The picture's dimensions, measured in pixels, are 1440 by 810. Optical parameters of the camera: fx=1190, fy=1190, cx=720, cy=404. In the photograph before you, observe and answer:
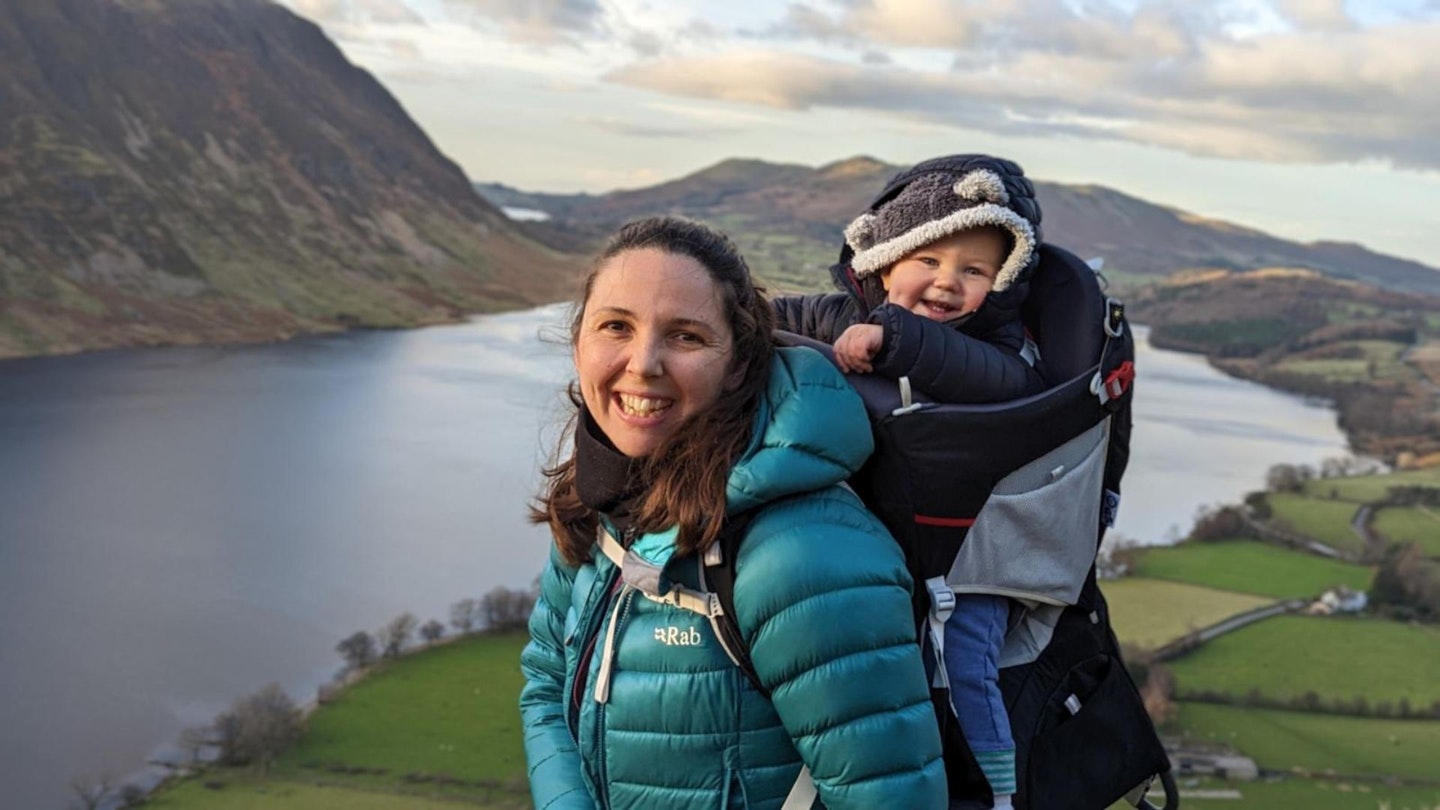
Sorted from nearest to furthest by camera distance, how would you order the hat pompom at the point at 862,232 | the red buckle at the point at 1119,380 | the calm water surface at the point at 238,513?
the red buckle at the point at 1119,380 < the hat pompom at the point at 862,232 < the calm water surface at the point at 238,513

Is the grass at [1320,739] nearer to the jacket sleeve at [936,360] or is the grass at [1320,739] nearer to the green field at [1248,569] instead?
the green field at [1248,569]

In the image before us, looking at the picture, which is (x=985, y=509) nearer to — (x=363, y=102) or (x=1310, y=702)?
(x=1310, y=702)

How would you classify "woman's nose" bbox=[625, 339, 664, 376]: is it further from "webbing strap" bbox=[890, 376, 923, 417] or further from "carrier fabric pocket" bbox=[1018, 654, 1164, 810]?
"carrier fabric pocket" bbox=[1018, 654, 1164, 810]

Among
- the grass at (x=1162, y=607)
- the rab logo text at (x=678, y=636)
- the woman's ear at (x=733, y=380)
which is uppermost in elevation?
the woman's ear at (x=733, y=380)

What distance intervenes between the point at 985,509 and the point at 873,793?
1.25ft

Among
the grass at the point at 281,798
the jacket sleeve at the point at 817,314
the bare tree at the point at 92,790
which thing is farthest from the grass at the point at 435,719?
the jacket sleeve at the point at 817,314

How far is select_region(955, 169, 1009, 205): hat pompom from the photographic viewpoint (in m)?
1.62

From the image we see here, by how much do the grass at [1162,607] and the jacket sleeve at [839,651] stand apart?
2463cm

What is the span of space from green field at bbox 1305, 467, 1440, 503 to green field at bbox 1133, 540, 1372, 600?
6.00 metres

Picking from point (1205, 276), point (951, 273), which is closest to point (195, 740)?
point (951, 273)

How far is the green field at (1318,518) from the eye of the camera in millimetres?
33469

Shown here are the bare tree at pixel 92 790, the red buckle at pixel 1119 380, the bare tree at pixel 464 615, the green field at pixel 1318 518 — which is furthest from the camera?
the green field at pixel 1318 518

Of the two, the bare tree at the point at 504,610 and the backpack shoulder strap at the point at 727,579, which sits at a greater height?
Answer: the backpack shoulder strap at the point at 727,579

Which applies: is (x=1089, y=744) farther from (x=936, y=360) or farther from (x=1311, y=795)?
(x=1311, y=795)
